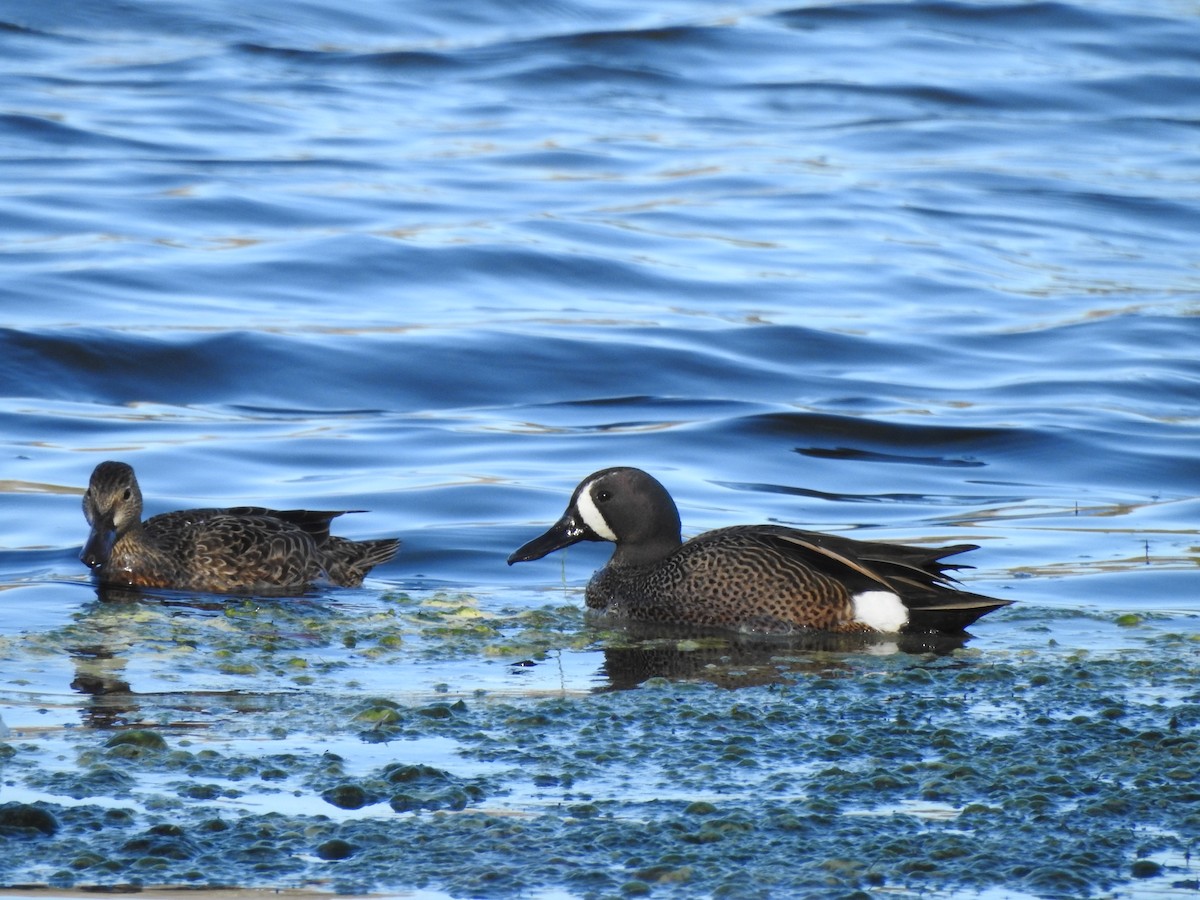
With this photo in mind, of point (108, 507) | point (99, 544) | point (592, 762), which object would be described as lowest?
→ point (592, 762)

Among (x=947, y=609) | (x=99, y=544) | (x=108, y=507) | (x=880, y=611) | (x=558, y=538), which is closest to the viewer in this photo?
(x=947, y=609)

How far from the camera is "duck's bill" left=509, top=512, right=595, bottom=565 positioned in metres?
8.55

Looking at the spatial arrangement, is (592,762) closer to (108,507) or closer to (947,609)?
(947,609)

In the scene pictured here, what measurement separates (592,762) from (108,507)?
4091mm

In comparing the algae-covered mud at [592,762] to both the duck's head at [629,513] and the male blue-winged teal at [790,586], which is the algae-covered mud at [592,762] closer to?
the male blue-winged teal at [790,586]

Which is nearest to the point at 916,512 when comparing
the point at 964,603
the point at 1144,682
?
the point at 964,603

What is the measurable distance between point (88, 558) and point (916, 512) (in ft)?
14.2

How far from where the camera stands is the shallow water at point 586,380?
5.12m

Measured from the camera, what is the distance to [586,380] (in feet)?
46.8

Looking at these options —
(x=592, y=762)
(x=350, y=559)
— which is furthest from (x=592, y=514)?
(x=592, y=762)

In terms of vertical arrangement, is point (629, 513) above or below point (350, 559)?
above

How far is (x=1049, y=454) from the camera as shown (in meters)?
12.4

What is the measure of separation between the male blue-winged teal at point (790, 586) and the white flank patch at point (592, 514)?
0.58 ft

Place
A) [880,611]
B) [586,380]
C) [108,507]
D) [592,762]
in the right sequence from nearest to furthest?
[592,762] < [880,611] < [108,507] < [586,380]
